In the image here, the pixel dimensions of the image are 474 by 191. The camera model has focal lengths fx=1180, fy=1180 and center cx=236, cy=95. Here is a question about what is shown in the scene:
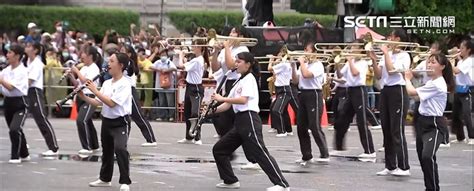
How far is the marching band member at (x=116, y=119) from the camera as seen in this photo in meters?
13.1

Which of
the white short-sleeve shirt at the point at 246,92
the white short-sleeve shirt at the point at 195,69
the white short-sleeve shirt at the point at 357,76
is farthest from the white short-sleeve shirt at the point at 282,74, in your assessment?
the white short-sleeve shirt at the point at 246,92

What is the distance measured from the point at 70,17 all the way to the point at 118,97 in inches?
1049

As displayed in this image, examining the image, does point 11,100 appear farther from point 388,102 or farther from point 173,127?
point 173,127

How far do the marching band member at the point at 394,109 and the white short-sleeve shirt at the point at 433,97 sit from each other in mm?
1829

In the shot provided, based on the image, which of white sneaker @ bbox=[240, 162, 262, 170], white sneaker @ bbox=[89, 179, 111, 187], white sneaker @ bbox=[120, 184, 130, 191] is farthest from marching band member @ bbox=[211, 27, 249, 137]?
white sneaker @ bbox=[120, 184, 130, 191]

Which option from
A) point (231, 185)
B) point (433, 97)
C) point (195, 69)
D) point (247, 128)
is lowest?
point (231, 185)

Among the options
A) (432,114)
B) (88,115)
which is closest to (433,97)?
(432,114)

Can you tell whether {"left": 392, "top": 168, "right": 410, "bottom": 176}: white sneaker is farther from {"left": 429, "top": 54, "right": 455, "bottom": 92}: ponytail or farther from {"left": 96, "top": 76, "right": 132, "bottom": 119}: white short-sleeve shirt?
{"left": 96, "top": 76, "right": 132, "bottom": 119}: white short-sleeve shirt

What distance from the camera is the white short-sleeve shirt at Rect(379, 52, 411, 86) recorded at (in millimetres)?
15094

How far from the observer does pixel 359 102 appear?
1698 centimetres

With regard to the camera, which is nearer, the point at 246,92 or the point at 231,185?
the point at 246,92

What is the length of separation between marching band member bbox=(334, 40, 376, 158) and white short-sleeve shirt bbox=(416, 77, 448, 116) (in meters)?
3.78

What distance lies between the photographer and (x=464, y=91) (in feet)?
66.4

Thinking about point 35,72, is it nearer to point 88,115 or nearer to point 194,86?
point 88,115
